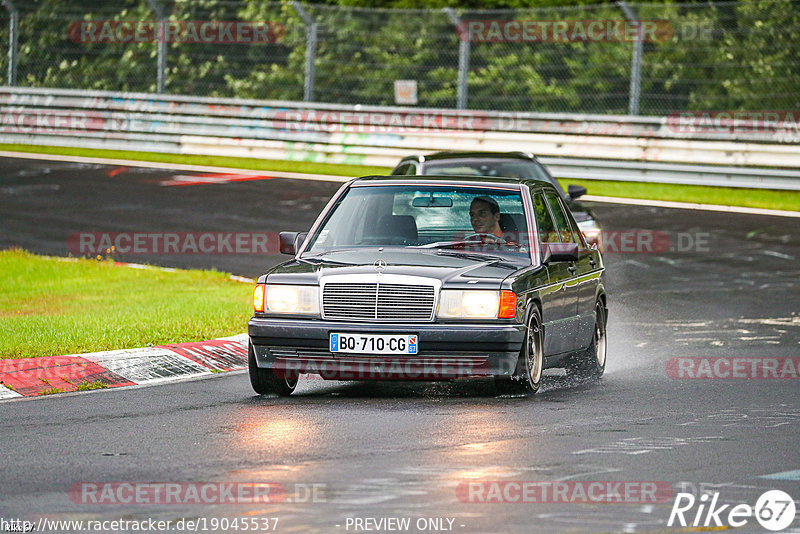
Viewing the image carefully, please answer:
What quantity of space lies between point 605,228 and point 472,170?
13.9ft

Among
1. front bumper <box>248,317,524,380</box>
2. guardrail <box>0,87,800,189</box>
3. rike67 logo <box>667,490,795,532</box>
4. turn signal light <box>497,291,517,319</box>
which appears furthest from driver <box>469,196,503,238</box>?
guardrail <box>0,87,800,189</box>

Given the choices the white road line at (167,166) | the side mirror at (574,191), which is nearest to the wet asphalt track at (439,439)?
the side mirror at (574,191)

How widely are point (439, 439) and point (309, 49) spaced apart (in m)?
21.0

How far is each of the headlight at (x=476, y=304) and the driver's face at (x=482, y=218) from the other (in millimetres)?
1207

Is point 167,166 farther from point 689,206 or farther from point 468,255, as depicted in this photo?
point 468,255

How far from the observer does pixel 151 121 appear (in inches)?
1174

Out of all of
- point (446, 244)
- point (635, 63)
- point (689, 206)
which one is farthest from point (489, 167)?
point (635, 63)

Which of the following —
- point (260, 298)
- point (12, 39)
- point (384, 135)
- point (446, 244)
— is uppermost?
point (12, 39)

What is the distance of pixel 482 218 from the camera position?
10562 millimetres

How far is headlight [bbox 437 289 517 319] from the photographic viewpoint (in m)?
9.33

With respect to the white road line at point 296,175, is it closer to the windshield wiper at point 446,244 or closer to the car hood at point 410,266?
the windshield wiper at point 446,244

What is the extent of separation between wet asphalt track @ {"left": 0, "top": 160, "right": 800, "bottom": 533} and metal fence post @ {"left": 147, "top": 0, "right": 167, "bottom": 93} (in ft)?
55.9

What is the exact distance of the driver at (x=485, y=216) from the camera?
34.5 ft

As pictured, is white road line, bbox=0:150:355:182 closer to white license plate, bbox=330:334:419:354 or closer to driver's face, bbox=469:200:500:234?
driver's face, bbox=469:200:500:234
